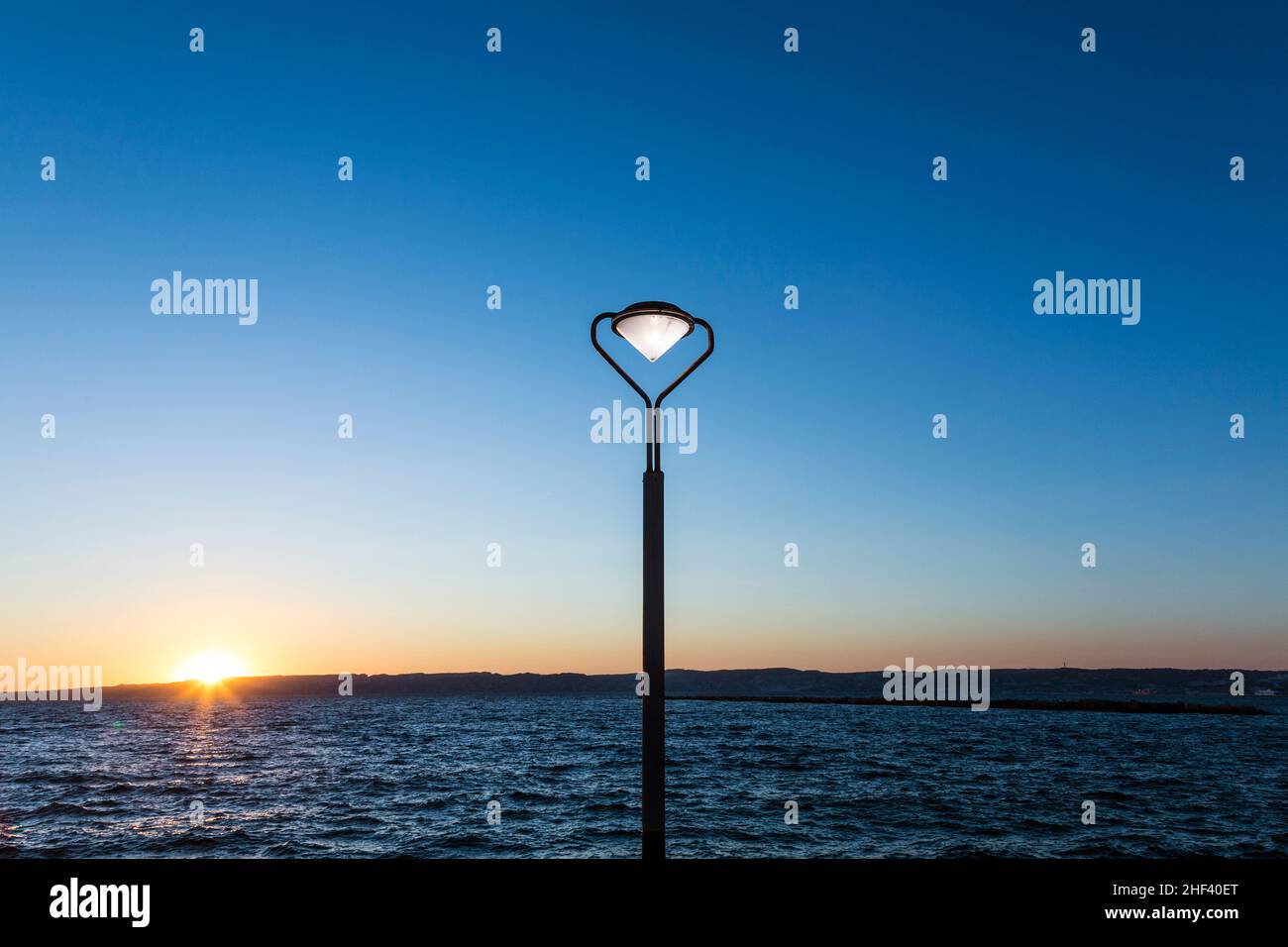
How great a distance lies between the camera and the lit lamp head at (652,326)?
21.5 feet

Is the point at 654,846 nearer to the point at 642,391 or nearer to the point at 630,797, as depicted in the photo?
the point at 642,391

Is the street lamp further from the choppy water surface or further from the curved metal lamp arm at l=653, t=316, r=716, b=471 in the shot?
the choppy water surface

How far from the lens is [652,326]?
261 inches

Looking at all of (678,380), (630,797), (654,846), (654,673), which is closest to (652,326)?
(678,380)

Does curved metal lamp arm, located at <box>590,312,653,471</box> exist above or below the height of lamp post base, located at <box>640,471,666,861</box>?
above

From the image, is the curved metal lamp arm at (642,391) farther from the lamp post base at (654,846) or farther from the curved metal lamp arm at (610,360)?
the lamp post base at (654,846)

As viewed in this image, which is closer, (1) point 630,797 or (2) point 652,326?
(2) point 652,326

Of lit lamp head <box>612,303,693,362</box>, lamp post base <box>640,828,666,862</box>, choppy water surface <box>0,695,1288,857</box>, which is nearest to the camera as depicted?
lamp post base <box>640,828,666,862</box>

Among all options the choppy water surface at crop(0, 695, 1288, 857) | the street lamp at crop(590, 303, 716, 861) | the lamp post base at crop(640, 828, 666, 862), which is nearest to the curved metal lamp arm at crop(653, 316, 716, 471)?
the street lamp at crop(590, 303, 716, 861)

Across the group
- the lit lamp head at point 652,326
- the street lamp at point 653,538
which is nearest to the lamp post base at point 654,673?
the street lamp at point 653,538

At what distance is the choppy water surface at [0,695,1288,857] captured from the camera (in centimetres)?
2828

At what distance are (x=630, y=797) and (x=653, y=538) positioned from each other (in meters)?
34.4

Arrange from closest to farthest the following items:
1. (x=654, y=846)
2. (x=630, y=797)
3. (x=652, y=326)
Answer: (x=654, y=846)
(x=652, y=326)
(x=630, y=797)

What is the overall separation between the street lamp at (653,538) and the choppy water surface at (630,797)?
21.7 m
